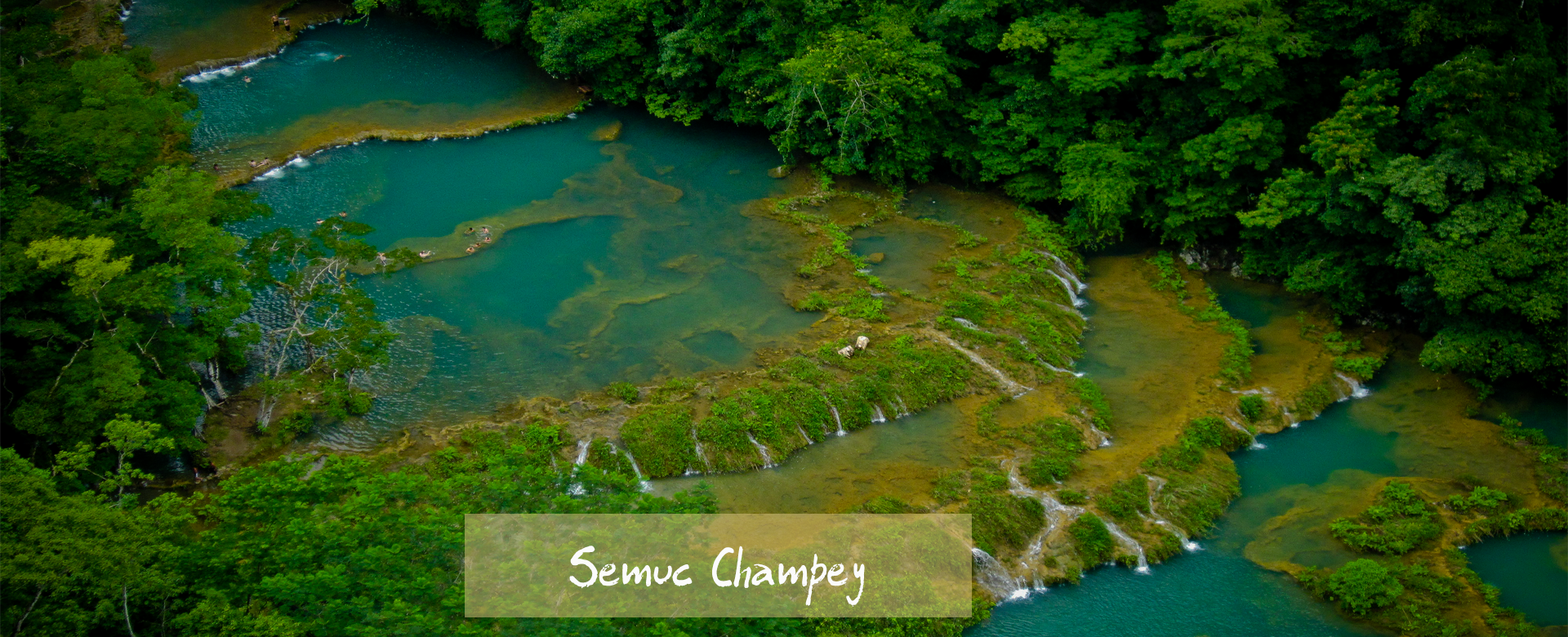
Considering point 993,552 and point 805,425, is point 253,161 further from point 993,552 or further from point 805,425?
point 993,552

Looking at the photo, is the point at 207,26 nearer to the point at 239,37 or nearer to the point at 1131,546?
the point at 239,37

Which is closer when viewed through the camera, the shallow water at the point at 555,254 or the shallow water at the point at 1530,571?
the shallow water at the point at 1530,571

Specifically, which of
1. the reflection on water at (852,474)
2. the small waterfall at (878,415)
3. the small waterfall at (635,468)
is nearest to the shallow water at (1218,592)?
the reflection on water at (852,474)

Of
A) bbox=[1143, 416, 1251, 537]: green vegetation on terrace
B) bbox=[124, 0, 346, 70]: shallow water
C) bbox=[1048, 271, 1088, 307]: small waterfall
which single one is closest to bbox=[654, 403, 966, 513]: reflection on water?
bbox=[1143, 416, 1251, 537]: green vegetation on terrace

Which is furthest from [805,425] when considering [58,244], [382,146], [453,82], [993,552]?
[453,82]

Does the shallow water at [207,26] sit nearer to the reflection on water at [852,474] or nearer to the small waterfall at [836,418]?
the reflection on water at [852,474]

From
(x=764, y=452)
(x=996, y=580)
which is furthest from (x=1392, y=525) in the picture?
(x=764, y=452)
